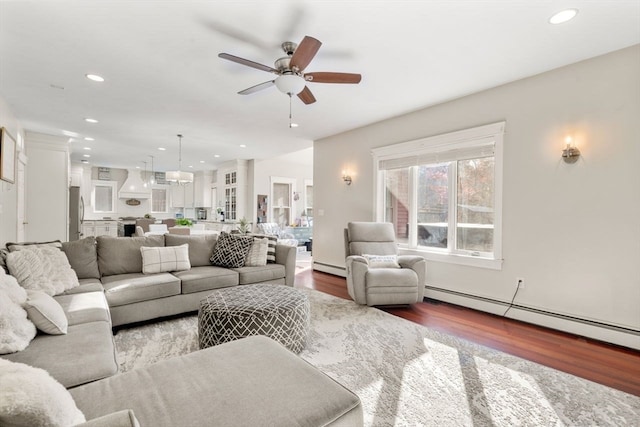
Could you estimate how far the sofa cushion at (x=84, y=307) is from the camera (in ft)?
6.57

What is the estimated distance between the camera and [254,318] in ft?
7.39

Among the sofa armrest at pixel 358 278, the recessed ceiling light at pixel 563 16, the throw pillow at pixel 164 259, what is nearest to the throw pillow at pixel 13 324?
the throw pillow at pixel 164 259

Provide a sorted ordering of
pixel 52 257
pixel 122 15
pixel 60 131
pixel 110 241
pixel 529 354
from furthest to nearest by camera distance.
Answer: pixel 60 131
pixel 110 241
pixel 52 257
pixel 529 354
pixel 122 15

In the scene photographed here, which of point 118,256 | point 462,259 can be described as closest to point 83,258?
point 118,256

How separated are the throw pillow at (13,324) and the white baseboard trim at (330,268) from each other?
4226 mm

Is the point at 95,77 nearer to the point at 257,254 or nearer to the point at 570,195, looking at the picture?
the point at 257,254

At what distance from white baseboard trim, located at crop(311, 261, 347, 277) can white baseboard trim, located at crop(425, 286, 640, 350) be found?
5.68 ft

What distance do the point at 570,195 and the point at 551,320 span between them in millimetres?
1276

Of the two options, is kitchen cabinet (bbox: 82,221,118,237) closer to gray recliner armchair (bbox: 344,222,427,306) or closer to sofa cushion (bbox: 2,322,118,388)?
gray recliner armchair (bbox: 344,222,427,306)

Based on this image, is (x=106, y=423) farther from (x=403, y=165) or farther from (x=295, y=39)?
(x=403, y=165)

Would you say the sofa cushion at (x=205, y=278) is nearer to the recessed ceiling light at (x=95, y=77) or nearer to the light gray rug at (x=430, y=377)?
the light gray rug at (x=430, y=377)

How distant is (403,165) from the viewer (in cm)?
452

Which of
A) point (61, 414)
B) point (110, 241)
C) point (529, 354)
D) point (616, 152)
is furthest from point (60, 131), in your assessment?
point (616, 152)

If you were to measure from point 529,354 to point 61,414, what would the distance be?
10.0 ft
